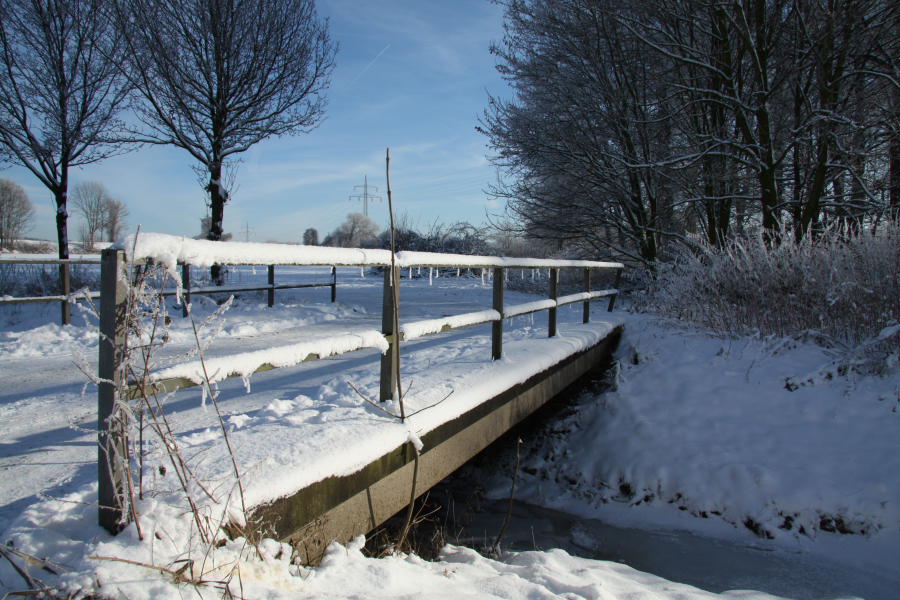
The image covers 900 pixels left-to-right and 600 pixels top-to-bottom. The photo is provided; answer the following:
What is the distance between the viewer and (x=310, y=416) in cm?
290

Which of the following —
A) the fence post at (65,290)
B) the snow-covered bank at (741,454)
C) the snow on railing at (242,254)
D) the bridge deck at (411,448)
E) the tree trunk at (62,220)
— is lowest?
the snow-covered bank at (741,454)

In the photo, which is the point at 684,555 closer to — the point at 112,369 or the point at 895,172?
the point at 112,369

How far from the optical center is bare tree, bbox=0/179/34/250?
55.5 metres

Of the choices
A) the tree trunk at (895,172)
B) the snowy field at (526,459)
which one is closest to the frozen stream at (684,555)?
the snowy field at (526,459)

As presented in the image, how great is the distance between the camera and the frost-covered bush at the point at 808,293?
19.4 feet

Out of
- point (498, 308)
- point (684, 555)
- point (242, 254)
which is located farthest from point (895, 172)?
point (242, 254)

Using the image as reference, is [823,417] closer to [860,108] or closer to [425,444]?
[425,444]

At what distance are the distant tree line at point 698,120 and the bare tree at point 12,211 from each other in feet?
193

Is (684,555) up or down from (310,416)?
down

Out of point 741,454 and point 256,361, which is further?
point 741,454

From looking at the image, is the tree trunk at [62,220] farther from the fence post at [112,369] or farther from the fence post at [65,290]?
the fence post at [112,369]

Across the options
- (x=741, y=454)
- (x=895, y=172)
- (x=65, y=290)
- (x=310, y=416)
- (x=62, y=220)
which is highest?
(x=895, y=172)

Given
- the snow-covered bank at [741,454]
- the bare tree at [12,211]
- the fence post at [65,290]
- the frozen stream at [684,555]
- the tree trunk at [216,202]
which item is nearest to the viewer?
the frozen stream at [684,555]

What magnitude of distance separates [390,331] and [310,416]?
638mm
